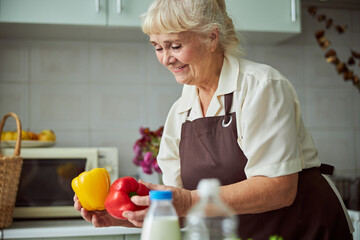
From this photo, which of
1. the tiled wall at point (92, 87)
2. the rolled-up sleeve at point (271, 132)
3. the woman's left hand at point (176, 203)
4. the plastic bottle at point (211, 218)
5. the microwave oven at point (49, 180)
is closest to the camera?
the plastic bottle at point (211, 218)

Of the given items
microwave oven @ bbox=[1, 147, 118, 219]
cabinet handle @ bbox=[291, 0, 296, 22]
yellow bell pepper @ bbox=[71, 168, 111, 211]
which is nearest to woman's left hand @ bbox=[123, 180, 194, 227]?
yellow bell pepper @ bbox=[71, 168, 111, 211]

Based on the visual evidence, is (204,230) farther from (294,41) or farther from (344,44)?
(344,44)

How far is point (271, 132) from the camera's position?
1079 mm

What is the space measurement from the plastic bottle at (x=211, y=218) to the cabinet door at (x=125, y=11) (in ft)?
4.74

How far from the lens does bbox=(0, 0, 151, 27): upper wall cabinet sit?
6.25ft

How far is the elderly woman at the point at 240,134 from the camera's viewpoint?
42.0 inches

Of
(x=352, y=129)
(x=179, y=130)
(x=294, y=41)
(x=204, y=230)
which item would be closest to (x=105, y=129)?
(x=179, y=130)

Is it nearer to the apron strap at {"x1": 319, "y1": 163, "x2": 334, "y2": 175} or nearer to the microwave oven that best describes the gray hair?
the apron strap at {"x1": 319, "y1": 163, "x2": 334, "y2": 175}

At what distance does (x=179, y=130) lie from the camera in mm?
1393

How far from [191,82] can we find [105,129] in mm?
1092

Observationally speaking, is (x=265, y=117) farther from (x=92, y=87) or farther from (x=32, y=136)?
(x=92, y=87)

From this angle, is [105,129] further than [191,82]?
Yes

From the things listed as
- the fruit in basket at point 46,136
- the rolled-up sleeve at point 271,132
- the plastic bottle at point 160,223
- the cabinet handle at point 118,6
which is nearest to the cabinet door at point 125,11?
the cabinet handle at point 118,6

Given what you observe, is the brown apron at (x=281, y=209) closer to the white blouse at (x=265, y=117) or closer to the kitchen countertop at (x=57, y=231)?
the white blouse at (x=265, y=117)
